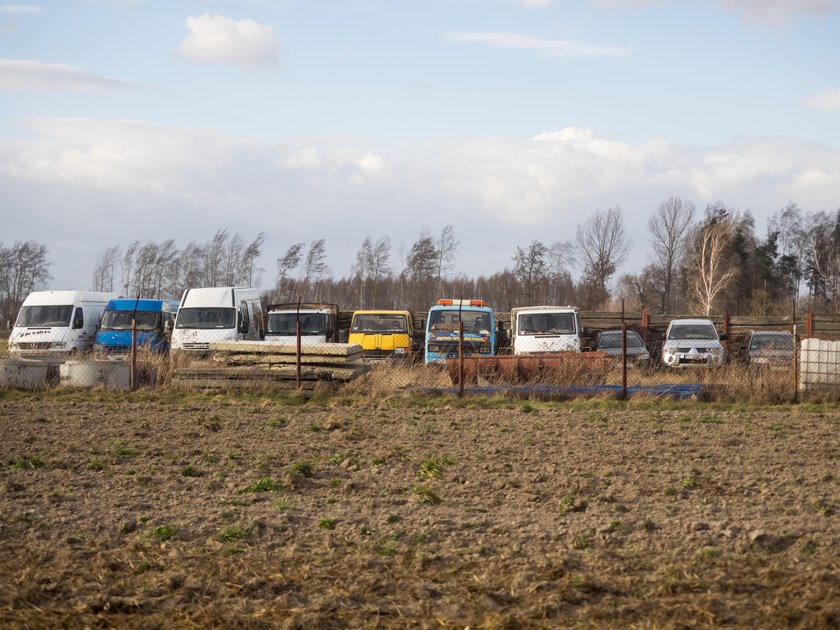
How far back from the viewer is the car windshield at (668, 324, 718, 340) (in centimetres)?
2562

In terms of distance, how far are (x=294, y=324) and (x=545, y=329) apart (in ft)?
23.5

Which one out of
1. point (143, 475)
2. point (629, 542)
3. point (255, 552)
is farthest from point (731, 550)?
point (143, 475)

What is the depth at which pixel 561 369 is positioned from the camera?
731 inches

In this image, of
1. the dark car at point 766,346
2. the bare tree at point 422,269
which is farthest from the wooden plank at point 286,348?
the bare tree at point 422,269

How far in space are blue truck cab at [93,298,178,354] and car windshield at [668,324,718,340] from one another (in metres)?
14.5

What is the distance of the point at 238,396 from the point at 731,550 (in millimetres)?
11972

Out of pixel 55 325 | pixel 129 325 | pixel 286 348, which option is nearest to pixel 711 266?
pixel 129 325

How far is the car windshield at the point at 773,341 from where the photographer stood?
24.6 meters

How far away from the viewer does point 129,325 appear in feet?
88.7

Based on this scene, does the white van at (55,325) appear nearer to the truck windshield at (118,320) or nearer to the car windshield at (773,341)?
the truck windshield at (118,320)

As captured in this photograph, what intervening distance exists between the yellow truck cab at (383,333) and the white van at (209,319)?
3.84 m

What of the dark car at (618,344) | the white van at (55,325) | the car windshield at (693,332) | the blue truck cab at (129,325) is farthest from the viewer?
the white van at (55,325)

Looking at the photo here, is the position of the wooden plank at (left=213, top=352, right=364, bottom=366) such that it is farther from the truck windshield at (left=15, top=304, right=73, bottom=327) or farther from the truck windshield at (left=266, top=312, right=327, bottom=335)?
the truck windshield at (left=15, top=304, right=73, bottom=327)

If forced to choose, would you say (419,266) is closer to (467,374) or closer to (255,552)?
(467,374)
